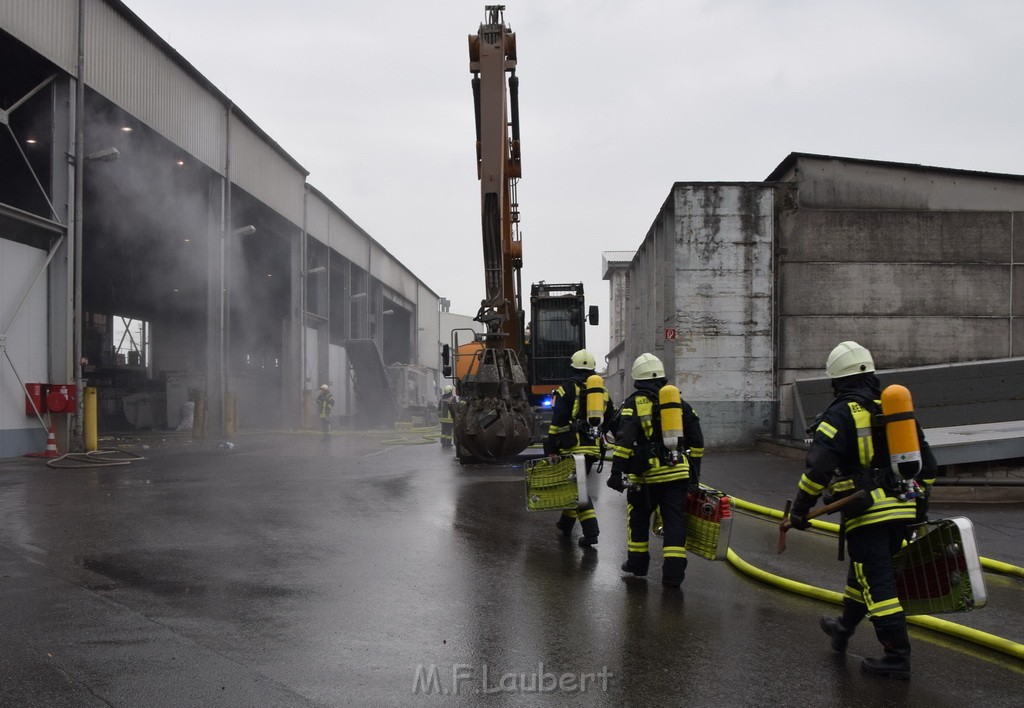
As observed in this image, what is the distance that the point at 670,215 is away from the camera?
63.4 ft

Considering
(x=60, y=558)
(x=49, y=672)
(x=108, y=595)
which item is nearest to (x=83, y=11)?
(x=60, y=558)

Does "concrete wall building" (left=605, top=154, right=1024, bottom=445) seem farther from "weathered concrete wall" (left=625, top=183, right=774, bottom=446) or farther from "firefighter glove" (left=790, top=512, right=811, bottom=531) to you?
"firefighter glove" (left=790, top=512, right=811, bottom=531)

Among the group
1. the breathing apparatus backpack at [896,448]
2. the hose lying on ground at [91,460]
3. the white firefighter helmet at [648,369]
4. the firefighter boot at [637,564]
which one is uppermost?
the white firefighter helmet at [648,369]

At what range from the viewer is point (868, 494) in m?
4.40

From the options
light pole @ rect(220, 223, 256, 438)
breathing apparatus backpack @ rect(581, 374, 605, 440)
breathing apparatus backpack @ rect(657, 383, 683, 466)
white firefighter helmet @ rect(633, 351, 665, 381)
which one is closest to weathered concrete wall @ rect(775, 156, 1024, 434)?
breathing apparatus backpack @ rect(581, 374, 605, 440)

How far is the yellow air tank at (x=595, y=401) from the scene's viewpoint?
787cm

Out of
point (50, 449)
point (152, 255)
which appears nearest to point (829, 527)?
point (50, 449)

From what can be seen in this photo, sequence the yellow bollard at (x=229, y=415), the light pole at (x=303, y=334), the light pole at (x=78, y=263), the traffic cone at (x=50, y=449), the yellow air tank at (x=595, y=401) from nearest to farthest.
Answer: the yellow air tank at (x=595, y=401) → the traffic cone at (x=50, y=449) → the light pole at (x=78, y=263) → the yellow bollard at (x=229, y=415) → the light pole at (x=303, y=334)

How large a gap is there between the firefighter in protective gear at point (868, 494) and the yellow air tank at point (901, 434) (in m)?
0.09

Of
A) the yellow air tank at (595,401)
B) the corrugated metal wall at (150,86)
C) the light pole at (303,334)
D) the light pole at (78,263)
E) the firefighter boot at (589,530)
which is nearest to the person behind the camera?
the firefighter boot at (589,530)

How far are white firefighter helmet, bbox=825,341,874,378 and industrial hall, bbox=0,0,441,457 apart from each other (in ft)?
51.8

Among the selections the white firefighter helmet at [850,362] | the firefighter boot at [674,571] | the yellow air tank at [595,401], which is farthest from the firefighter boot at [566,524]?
the white firefighter helmet at [850,362]

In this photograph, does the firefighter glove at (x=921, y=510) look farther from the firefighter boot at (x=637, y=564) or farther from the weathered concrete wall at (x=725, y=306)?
the weathered concrete wall at (x=725, y=306)

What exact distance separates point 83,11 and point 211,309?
10.3 metres
